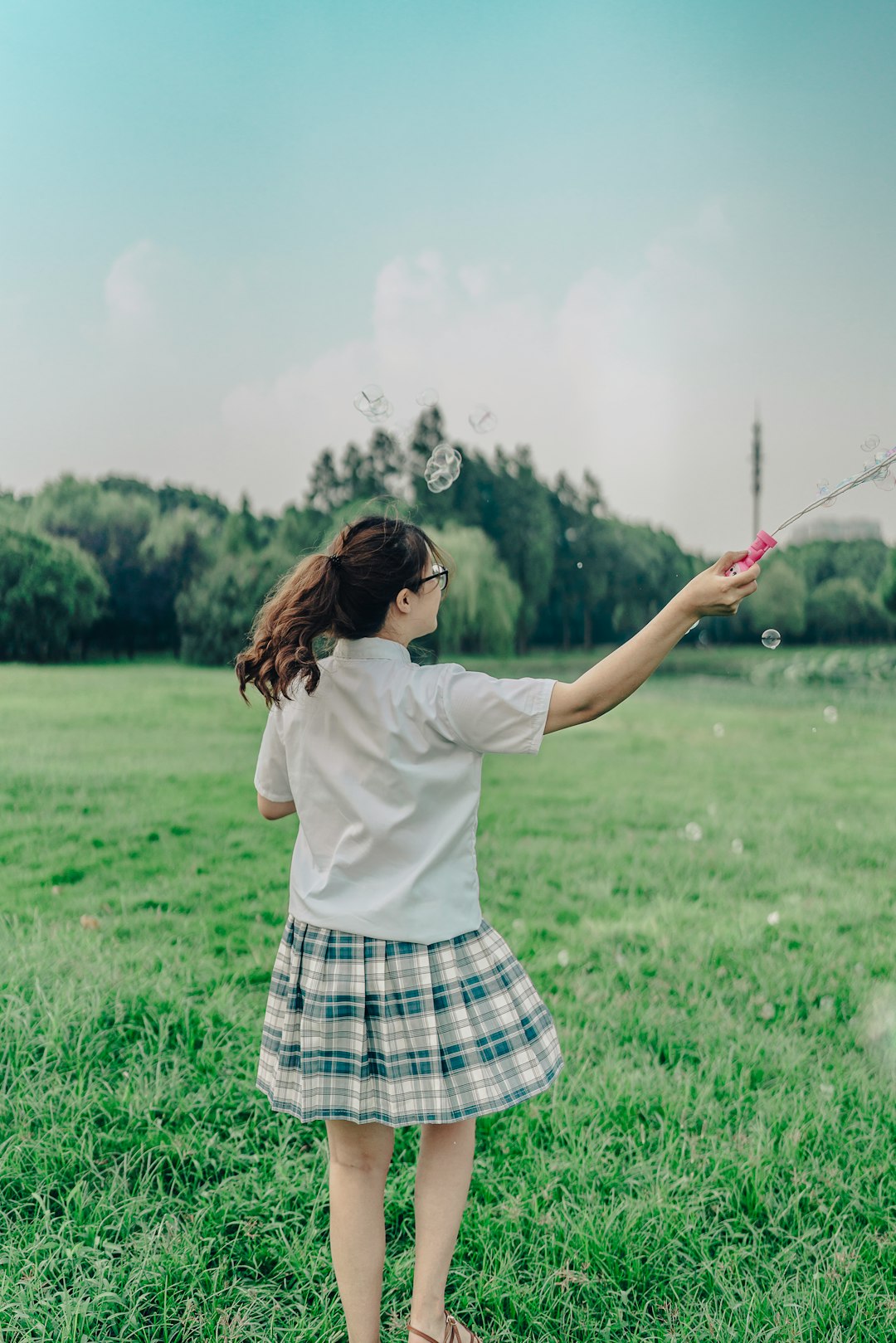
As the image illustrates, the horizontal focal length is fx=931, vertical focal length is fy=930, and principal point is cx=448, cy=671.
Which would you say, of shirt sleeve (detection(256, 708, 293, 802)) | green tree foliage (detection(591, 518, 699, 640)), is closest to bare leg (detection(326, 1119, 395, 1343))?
shirt sleeve (detection(256, 708, 293, 802))

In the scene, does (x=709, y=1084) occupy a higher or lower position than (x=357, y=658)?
lower

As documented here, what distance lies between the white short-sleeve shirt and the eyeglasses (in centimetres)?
8

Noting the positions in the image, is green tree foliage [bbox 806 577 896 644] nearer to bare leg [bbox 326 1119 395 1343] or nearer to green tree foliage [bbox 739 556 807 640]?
green tree foliage [bbox 739 556 807 640]

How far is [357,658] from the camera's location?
47.8 inches

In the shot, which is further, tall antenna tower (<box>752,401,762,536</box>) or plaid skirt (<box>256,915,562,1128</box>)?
tall antenna tower (<box>752,401,762,536</box>)

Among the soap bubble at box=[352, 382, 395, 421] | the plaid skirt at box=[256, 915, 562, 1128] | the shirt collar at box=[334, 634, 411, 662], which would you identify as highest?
the soap bubble at box=[352, 382, 395, 421]

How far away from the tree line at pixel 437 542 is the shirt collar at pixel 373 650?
1667mm

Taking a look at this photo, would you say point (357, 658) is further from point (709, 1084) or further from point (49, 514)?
point (49, 514)

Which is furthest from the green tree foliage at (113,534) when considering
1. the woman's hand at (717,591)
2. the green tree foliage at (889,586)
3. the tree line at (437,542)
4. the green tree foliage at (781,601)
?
the green tree foliage at (889,586)

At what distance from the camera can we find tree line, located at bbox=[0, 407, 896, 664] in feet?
12.6

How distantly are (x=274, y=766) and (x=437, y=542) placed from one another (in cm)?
232

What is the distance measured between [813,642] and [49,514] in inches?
179

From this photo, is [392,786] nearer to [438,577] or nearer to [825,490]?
[438,577]

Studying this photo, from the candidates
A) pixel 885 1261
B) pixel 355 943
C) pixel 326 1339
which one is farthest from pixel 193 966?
pixel 885 1261
